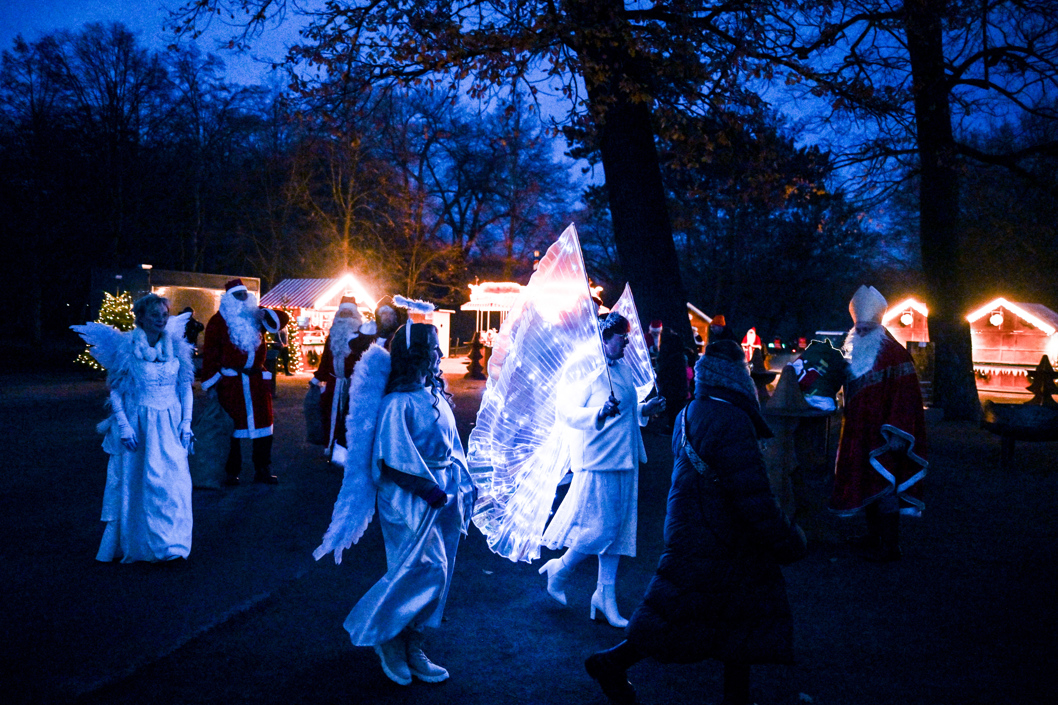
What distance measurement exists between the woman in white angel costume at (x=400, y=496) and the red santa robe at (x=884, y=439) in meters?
3.82

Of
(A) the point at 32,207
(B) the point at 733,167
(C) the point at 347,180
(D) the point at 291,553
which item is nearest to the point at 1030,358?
(B) the point at 733,167

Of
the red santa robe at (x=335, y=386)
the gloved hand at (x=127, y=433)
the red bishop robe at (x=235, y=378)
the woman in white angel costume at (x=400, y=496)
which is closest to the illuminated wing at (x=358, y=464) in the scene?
the woman in white angel costume at (x=400, y=496)

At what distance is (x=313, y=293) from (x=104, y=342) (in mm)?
21930

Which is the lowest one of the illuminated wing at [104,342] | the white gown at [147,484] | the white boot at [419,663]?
the white boot at [419,663]

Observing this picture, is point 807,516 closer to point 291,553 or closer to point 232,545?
point 291,553

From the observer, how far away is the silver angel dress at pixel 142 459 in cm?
571

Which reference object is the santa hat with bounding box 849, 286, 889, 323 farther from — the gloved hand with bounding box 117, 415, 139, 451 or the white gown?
the gloved hand with bounding box 117, 415, 139, 451

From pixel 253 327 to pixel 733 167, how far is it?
26.8 feet

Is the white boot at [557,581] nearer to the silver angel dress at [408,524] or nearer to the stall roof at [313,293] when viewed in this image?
the silver angel dress at [408,524]

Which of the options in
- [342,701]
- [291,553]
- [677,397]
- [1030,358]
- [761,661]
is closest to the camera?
[761,661]

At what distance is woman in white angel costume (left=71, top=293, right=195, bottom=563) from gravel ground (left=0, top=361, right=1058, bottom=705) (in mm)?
211

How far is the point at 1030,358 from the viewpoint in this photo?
31.7 meters

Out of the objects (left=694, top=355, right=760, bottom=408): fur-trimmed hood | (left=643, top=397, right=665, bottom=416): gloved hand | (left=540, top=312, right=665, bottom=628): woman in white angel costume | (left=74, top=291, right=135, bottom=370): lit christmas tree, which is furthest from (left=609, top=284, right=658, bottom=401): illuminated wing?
(left=74, top=291, right=135, bottom=370): lit christmas tree

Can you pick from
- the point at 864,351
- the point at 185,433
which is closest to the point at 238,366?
the point at 185,433
